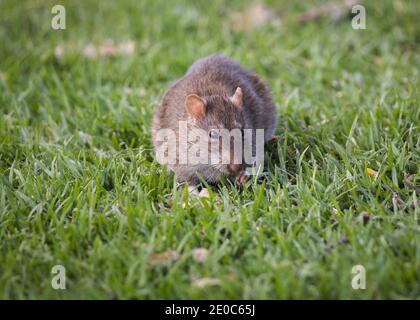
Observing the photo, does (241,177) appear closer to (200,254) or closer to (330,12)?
(200,254)

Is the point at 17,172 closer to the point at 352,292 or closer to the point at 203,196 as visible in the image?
the point at 203,196

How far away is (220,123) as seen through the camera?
408 centimetres

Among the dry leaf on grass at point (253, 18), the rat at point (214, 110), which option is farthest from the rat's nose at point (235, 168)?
the dry leaf on grass at point (253, 18)

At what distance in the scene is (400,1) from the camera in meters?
7.39

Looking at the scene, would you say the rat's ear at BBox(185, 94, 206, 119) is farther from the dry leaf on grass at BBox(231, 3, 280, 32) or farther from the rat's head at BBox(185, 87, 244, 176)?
the dry leaf on grass at BBox(231, 3, 280, 32)

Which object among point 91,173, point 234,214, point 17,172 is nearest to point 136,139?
point 91,173

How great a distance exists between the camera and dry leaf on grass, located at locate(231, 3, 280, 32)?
7527mm

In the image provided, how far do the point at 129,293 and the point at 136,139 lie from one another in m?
2.21

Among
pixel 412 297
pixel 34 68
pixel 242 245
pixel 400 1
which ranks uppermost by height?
pixel 400 1

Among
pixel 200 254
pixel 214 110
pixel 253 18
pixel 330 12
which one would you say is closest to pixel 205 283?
pixel 200 254

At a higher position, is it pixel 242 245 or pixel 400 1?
pixel 400 1

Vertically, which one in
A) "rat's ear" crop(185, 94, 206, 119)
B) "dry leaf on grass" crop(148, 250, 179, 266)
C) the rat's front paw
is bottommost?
"dry leaf on grass" crop(148, 250, 179, 266)

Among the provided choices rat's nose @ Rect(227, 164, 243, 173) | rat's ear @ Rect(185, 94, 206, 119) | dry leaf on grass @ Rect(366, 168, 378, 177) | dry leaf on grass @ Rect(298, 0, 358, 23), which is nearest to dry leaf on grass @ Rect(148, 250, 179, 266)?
rat's nose @ Rect(227, 164, 243, 173)

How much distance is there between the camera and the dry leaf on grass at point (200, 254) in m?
3.34
